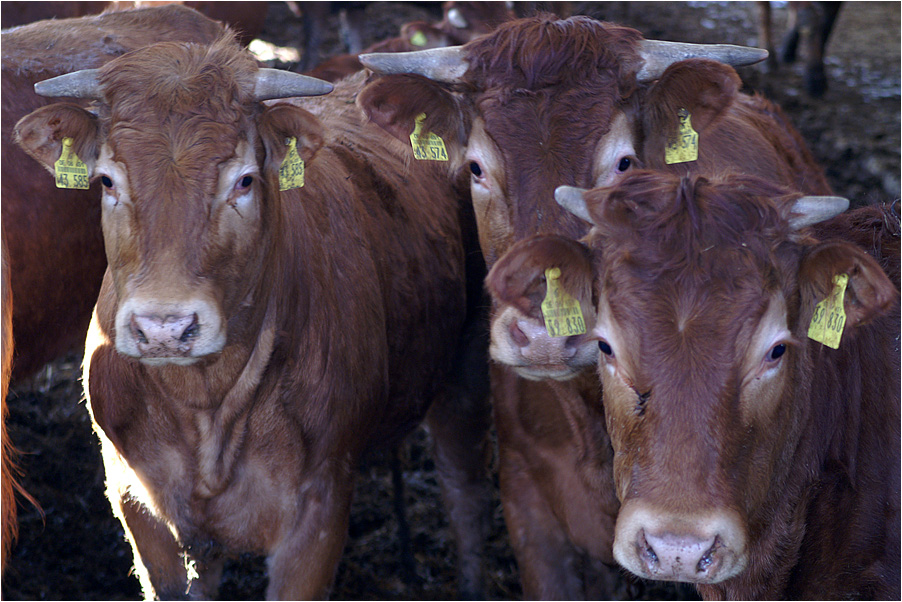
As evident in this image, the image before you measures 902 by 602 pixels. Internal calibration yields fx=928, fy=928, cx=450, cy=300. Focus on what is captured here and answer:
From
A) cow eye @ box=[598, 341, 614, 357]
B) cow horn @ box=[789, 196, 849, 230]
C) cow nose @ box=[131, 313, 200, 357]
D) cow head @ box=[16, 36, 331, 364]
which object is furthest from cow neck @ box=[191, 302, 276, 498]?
cow horn @ box=[789, 196, 849, 230]

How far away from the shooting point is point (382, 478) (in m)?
5.34

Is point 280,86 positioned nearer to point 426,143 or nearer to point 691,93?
point 426,143

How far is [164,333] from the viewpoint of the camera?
261cm

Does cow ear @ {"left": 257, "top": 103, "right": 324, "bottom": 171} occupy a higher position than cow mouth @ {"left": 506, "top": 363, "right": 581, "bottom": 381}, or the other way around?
cow ear @ {"left": 257, "top": 103, "right": 324, "bottom": 171}

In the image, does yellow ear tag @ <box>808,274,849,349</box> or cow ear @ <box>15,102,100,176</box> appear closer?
yellow ear tag @ <box>808,274,849,349</box>

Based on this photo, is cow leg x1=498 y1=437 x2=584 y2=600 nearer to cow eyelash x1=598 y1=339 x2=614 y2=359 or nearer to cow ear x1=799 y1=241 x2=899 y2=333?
cow eyelash x1=598 y1=339 x2=614 y2=359

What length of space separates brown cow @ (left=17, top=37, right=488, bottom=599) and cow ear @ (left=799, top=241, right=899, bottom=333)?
5.24 feet

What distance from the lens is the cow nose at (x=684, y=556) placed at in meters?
2.16

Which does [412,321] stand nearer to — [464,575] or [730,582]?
[464,575]

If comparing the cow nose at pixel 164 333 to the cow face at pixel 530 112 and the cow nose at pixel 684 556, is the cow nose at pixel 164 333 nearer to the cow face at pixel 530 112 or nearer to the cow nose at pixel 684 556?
the cow face at pixel 530 112

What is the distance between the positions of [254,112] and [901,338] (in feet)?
7.18

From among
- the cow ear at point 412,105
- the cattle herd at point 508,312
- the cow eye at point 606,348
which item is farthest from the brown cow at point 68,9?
the cow eye at point 606,348

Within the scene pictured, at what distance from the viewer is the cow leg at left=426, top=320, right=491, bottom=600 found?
177 inches

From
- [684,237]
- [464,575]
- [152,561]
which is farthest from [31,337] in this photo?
[684,237]
